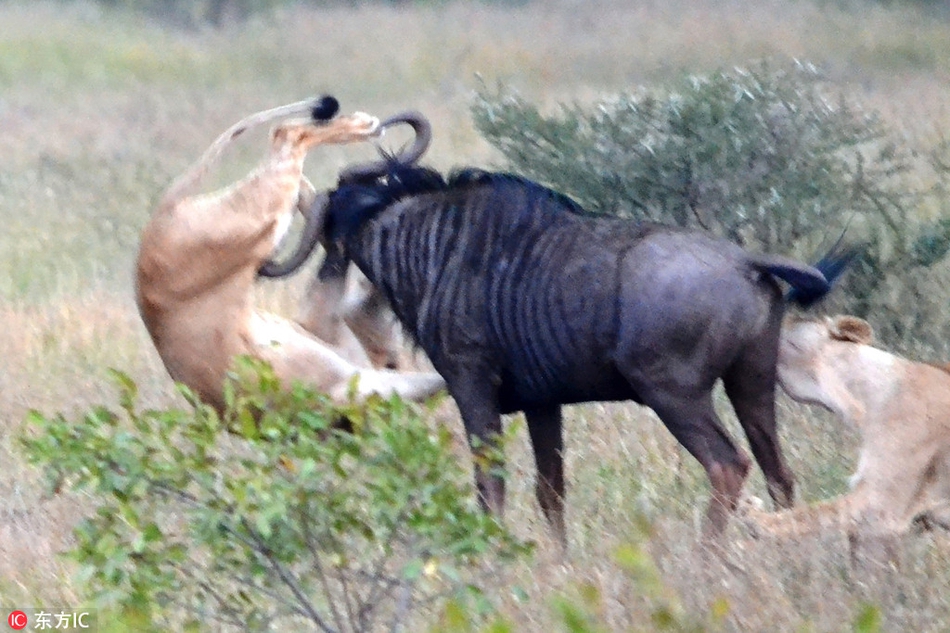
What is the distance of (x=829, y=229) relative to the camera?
7.77 m

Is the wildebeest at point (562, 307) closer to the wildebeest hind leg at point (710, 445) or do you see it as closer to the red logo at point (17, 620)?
the wildebeest hind leg at point (710, 445)

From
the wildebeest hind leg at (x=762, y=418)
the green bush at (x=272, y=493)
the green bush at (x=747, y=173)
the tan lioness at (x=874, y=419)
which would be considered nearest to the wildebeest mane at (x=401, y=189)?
the wildebeest hind leg at (x=762, y=418)

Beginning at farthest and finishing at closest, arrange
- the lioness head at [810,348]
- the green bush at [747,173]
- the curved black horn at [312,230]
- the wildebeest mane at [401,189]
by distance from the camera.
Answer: the green bush at [747,173] → the curved black horn at [312,230] → the wildebeest mane at [401,189] → the lioness head at [810,348]

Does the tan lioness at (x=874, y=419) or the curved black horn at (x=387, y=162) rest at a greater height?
the curved black horn at (x=387, y=162)

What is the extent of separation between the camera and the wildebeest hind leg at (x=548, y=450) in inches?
212

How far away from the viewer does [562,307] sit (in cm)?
489

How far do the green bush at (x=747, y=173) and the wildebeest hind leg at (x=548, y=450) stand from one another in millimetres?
2327

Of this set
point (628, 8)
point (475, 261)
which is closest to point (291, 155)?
point (475, 261)

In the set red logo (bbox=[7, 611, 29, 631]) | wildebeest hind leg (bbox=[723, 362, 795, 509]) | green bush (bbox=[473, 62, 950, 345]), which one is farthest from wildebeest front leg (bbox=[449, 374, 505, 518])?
green bush (bbox=[473, 62, 950, 345])

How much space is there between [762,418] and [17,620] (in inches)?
92.0

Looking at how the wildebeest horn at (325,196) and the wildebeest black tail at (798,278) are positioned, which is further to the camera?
the wildebeest horn at (325,196)

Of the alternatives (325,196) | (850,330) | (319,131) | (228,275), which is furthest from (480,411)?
(319,131)

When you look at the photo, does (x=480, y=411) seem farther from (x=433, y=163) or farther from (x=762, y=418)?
(x=433, y=163)

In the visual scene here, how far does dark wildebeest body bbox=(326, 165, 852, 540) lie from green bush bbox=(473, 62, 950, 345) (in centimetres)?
239
